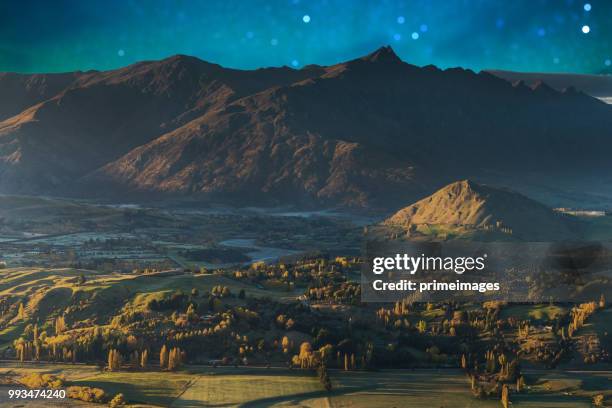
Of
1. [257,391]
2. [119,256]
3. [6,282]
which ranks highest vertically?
[119,256]

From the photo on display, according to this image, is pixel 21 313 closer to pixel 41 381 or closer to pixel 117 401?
pixel 41 381

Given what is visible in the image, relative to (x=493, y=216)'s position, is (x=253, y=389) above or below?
below

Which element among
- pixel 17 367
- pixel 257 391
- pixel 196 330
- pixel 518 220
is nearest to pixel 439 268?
pixel 196 330

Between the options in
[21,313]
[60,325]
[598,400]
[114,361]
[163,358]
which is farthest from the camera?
[21,313]

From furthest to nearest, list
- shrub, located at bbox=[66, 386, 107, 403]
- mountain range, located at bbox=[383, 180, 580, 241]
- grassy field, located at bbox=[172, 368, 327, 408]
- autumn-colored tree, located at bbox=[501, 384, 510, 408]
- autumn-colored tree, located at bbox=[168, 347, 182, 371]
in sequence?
mountain range, located at bbox=[383, 180, 580, 241], autumn-colored tree, located at bbox=[168, 347, 182, 371], grassy field, located at bbox=[172, 368, 327, 408], shrub, located at bbox=[66, 386, 107, 403], autumn-colored tree, located at bbox=[501, 384, 510, 408]

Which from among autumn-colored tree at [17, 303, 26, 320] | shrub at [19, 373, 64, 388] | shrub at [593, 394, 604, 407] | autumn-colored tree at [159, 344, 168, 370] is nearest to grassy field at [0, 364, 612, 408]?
shrub at [593, 394, 604, 407]

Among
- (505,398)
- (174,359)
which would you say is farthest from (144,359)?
(505,398)

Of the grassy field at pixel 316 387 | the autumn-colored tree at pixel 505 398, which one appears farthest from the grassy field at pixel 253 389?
the autumn-colored tree at pixel 505 398

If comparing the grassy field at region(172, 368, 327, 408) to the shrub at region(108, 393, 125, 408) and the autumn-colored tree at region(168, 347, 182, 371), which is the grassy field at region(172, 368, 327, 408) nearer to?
A: the autumn-colored tree at region(168, 347, 182, 371)

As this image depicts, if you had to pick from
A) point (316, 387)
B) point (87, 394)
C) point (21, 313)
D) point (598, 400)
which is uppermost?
point (21, 313)

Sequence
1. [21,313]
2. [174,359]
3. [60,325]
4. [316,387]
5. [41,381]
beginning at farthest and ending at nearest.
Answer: [21,313], [60,325], [174,359], [41,381], [316,387]

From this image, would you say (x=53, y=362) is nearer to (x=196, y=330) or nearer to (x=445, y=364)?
(x=196, y=330)
